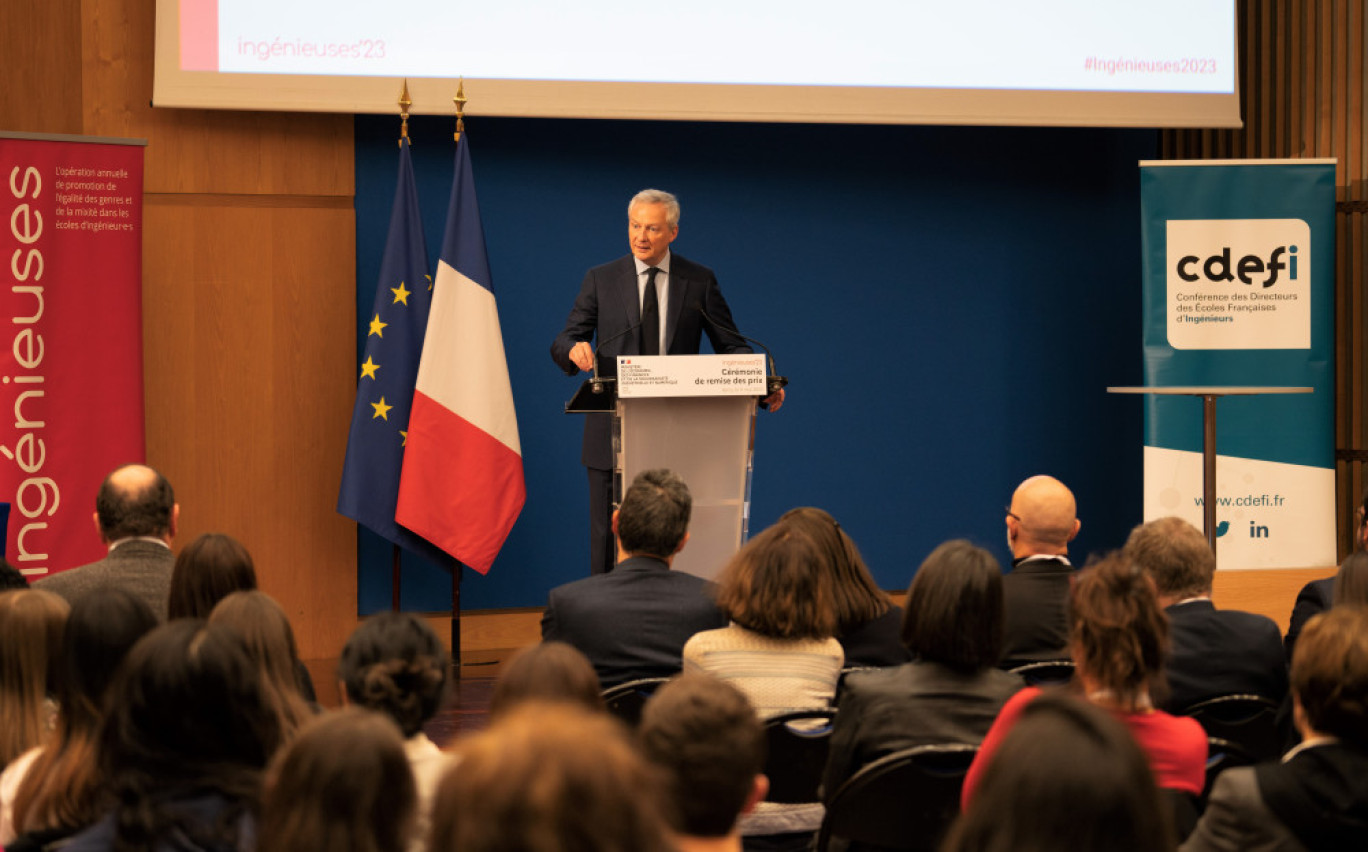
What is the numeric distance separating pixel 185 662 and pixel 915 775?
3.49ft

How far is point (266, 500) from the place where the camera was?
19.2ft

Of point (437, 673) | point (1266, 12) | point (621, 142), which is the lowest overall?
point (437, 673)

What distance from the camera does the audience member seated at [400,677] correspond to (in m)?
1.92

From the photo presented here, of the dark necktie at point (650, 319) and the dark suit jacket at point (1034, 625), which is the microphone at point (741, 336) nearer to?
the dark necktie at point (650, 319)

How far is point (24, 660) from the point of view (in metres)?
2.19

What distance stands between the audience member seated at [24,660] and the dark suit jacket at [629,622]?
3.34ft

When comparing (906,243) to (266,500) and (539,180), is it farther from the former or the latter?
(266,500)

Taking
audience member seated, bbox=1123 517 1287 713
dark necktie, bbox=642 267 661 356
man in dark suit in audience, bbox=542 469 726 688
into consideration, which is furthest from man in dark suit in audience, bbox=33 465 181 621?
audience member seated, bbox=1123 517 1287 713

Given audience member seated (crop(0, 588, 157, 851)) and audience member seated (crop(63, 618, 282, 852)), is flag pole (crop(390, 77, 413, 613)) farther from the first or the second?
audience member seated (crop(63, 618, 282, 852))

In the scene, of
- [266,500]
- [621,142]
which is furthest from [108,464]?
[621,142]

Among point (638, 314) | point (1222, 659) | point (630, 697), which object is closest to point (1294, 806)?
point (1222, 659)

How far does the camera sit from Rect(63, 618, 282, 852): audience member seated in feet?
5.17

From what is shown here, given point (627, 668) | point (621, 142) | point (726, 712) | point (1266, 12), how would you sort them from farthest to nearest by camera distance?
1. point (1266, 12)
2. point (621, 142)
3. point (627, 668)
4. point (726, 712)

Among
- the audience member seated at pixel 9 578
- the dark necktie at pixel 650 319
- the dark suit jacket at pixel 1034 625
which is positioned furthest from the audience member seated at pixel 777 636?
the dark necktie at pixel 650 319
